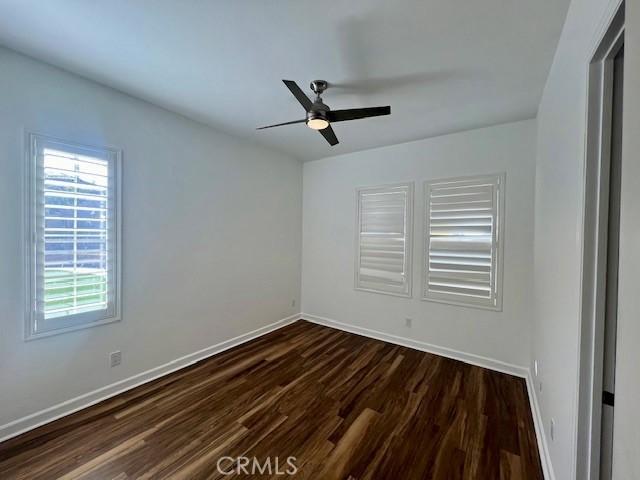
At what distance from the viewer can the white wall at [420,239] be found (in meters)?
2.74

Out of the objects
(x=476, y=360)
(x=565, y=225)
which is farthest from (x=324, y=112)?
(x=476, y=360)

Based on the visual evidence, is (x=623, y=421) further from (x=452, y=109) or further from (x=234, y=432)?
(x=452, y=109)

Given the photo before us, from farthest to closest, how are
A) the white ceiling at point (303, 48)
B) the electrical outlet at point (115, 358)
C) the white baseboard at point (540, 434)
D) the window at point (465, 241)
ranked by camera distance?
the window at point (465, 241) < the electrical outlet at point (115, 358) < the white baseboard at point (540, 434) < the white ceiling at point (303, 48)

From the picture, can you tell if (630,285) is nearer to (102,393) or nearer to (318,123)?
(318,123)

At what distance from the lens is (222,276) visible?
10.5ft

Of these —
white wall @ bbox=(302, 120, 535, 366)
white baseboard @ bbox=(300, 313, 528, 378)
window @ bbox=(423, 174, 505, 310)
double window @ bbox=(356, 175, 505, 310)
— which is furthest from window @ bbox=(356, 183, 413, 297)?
white baseboard @ bbox=(300, 313, 528, 378)

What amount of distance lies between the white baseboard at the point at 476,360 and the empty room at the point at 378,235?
0.09ft

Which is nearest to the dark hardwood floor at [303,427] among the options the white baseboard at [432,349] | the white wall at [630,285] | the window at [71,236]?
the white baseboard at [432,349]

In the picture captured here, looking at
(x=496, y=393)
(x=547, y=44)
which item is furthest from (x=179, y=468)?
(x=547, y=44)

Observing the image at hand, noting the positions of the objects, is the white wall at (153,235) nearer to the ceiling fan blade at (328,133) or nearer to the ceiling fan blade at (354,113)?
the ceiling fan blade at (328,133)

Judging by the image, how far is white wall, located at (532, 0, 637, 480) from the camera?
3.78ft

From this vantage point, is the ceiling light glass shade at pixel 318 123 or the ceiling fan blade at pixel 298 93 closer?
the ceiling fan blade at pixel 298 93

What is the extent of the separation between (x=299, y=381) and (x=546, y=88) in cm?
332

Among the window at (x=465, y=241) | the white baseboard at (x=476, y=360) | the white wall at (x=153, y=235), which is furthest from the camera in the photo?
the window at (x=465, y=241)
